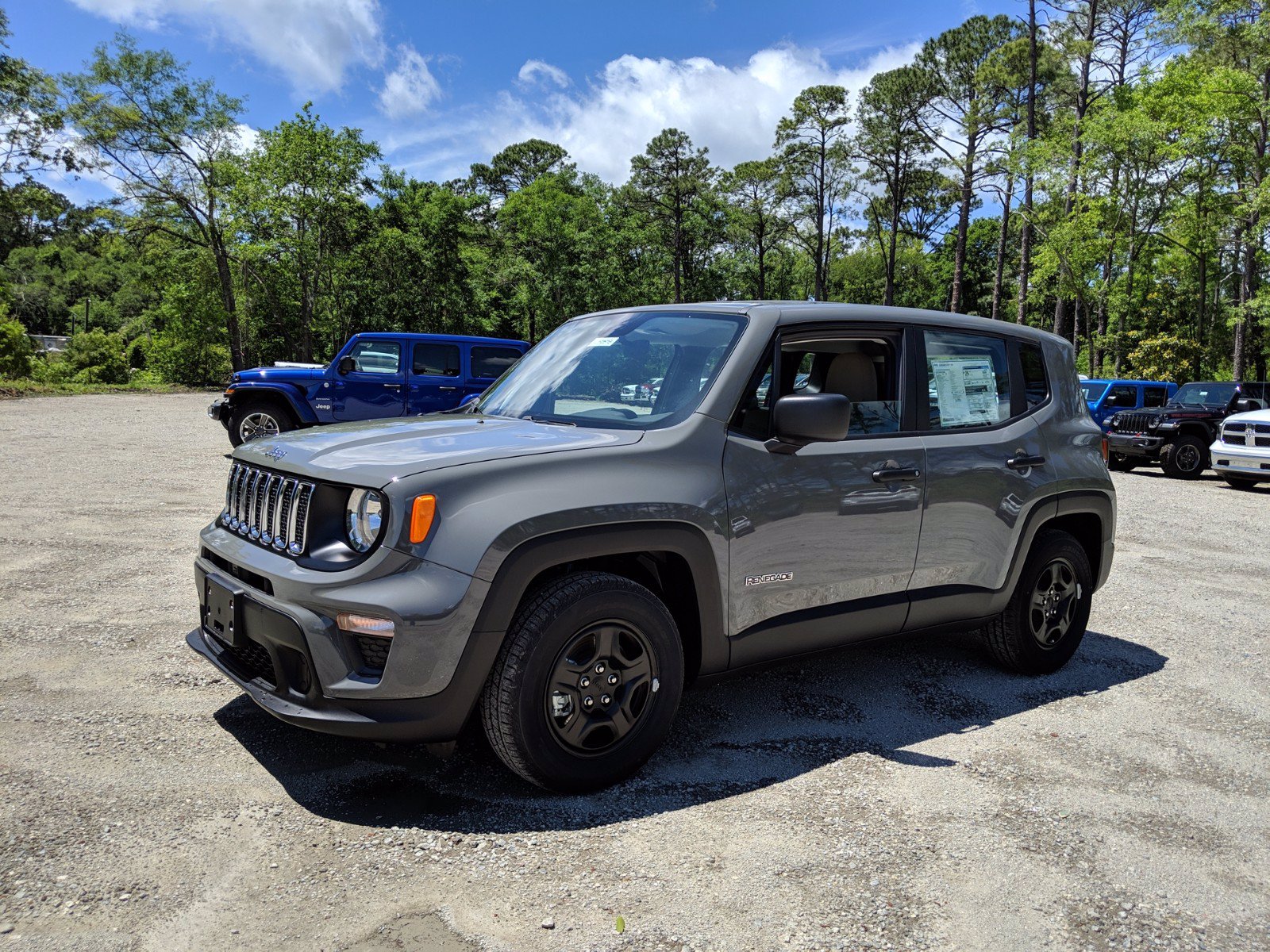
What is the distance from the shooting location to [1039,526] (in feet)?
14.9

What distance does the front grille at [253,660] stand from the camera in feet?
10.3

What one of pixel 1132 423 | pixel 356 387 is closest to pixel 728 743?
pixel 356 387

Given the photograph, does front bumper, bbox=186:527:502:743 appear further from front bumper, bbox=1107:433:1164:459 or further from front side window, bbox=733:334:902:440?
front bumper, bbox=1107:433:1164:459

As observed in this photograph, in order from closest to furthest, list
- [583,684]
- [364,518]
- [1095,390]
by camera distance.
Result: [364,518]
[583,684]
[1095,390]

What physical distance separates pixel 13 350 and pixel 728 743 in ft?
112

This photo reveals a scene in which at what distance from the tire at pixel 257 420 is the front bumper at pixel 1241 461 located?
1436 cm

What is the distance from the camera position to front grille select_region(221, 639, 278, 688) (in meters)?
3.14

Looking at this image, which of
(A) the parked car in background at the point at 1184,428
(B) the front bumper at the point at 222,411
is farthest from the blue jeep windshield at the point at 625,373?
(A) the parked car in background at the point at 1184,428

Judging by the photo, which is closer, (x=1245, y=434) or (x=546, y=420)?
(x=546, y=420)

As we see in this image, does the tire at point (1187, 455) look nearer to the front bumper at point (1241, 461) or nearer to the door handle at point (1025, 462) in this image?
the front bumper at point (1241, 461)

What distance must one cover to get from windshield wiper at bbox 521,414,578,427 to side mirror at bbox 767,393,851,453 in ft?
2.76

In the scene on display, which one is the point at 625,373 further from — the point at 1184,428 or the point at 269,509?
the point at 1184,428

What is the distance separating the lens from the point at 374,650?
9.35 ft

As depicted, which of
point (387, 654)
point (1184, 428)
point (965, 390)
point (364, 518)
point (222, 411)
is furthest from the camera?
point (1184, 428)
